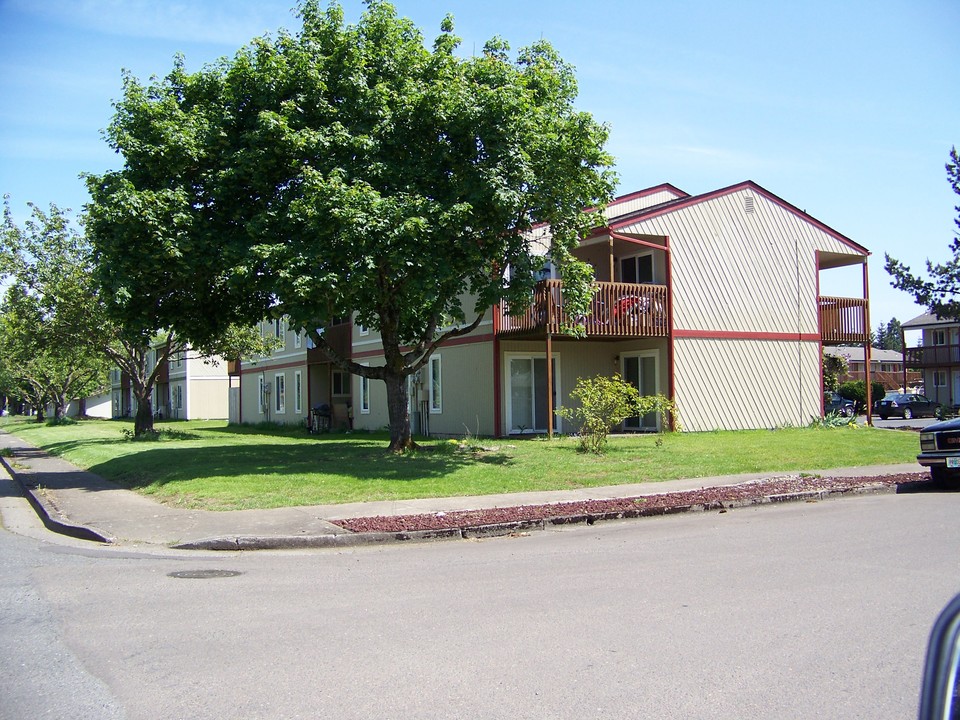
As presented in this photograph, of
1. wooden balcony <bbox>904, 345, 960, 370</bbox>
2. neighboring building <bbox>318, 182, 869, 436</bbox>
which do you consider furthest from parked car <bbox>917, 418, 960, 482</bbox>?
wooden balcony <bbox>904, 345, 960, 370</bbox>

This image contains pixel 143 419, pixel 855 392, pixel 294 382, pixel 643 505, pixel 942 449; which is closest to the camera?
pixel 643 505

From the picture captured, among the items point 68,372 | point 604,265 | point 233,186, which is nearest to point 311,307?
point 233,186

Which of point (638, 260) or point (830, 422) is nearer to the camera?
point (638, 260)

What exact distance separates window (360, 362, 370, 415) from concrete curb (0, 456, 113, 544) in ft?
50.2

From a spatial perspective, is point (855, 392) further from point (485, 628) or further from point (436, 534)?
point (485, 628)

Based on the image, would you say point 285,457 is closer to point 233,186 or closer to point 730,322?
point 233,186

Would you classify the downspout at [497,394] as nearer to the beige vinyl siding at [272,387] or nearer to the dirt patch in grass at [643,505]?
the dirt patch in grass at [643,505]

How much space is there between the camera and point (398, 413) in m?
18.5

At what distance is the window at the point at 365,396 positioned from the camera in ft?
105

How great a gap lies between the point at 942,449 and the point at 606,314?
10.4 metres

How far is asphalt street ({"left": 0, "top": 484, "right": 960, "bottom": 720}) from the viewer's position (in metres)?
4.66

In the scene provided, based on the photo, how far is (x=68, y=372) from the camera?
5872cm

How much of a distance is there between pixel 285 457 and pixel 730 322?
48.7ft

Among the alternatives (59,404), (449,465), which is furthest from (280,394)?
(59,404)
